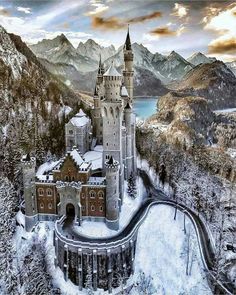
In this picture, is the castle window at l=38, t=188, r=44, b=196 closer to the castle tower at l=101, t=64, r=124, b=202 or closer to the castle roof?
the castle tower at l=101, t=64, r=124, b=202

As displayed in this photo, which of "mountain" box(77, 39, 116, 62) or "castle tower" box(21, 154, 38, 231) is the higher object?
"mountain" box(77, 39, 116, 62)

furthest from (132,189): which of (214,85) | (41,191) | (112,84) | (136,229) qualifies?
(214,85)

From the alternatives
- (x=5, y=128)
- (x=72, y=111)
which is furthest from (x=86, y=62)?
(x=5, y=128)

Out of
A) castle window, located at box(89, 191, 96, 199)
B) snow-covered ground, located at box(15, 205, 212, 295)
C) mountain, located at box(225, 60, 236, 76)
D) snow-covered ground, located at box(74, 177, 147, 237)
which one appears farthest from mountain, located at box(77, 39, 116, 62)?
snow-covered ground, located at box(15, 205, 212, 295)

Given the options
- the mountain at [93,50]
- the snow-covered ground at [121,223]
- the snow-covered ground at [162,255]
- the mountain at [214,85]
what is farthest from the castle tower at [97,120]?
the mountain at [214,85]

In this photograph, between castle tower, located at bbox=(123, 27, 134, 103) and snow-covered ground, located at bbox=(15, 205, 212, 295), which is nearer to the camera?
→ snow-covered ground, located at bbox=(15, 205, 212, 295)

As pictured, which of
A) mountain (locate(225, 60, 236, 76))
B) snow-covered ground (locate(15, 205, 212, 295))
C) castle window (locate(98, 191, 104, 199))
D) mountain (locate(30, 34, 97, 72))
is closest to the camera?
snow-covered ground (locate(15, 205, 212, 295))

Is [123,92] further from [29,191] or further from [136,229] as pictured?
[136,229]
